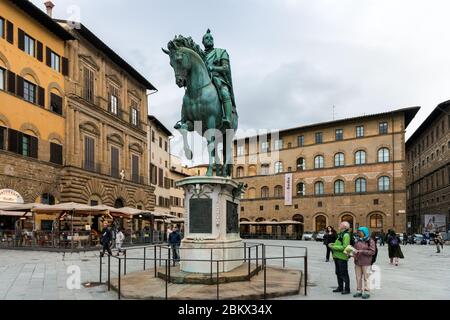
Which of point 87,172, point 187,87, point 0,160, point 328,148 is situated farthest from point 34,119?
point 328,148

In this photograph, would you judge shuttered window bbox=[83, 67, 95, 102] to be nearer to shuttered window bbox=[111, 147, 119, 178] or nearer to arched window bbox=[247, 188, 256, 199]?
shuttered window bbox=[111, 147, 119, 178]

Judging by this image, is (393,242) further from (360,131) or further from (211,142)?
(360,131)

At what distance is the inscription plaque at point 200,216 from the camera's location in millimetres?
11008

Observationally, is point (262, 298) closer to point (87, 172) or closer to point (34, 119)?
point (34, 119)

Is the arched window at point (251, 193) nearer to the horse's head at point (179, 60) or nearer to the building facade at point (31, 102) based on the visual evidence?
the building facade at point (31, 102)

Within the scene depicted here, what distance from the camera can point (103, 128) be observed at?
40.2 meters

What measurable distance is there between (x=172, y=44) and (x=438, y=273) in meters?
11.8

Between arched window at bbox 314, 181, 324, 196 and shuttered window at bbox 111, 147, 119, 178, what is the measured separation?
2826 centimetres

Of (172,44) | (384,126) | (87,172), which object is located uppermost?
(384,126)

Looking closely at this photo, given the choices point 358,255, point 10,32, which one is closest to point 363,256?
point 358,255

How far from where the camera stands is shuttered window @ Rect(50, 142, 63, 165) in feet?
109

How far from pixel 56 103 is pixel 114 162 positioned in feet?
32.1
